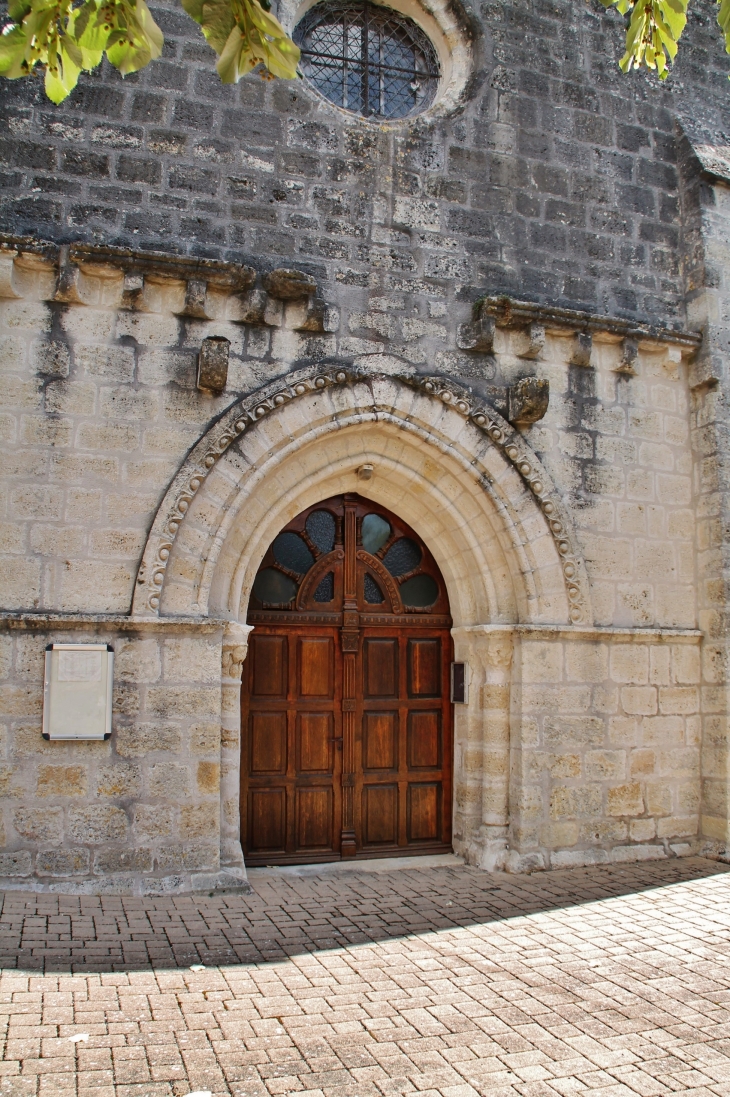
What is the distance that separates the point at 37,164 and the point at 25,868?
4.11 metres

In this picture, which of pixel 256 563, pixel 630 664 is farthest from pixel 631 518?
pixel 256 563

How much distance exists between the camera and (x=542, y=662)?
238 inches

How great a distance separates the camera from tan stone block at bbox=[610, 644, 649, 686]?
247 inches

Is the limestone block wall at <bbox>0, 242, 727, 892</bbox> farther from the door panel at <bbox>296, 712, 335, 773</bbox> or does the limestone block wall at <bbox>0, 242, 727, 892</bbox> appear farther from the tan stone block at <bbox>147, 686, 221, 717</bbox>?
the door panel at <bbox>296, 712, 335, 773</bbox>

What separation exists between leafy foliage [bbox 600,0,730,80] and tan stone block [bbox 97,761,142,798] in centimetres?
423

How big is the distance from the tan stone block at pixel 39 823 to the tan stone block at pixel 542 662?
3.03 m

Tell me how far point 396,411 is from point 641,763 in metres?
3.00

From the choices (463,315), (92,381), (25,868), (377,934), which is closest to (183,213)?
(92,381)

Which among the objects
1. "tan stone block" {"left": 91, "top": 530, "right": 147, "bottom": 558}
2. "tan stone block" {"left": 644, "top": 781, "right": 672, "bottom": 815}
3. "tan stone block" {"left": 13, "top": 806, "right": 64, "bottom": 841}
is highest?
"tan stone block" {"left": 91, "top": 530, "right": 147, "bottom": 558}

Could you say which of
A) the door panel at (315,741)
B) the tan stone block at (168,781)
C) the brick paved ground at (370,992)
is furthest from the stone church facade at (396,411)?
the brick paved ground at (370,992)

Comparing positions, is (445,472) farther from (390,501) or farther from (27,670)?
(27,670)

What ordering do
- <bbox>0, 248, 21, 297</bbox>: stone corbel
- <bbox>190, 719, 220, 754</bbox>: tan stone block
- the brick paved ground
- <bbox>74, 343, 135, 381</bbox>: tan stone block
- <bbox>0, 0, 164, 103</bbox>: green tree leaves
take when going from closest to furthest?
<bbox>0, 0, 164, 103</bbox>: green tree leaves, the brick paved ground, <bbox>0, 248, 21, 297</bbox>: stone corbel, <bbox>190, 719, 220, 754</bbox>: tan stone block, <bbox>74, 343, 135, 381</bbox>: tan stone block

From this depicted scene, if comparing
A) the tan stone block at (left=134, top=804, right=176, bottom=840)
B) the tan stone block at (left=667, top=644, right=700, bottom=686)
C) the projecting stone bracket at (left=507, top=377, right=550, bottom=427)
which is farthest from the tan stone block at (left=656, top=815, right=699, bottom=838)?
the tan stone block at (left=134, top=804, right=176, bottom=840)

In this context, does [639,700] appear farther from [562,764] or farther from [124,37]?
[124,37]
